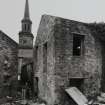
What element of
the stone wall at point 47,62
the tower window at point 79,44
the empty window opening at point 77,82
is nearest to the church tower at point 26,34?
the stone wall at point 47,62

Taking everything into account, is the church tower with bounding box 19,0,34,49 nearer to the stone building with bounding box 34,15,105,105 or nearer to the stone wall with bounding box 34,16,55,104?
the stone wall with bounding box 34,16,55,104

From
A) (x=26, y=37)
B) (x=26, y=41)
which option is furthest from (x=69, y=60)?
(x=26, y=37)

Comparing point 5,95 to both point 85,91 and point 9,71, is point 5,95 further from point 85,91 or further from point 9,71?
point 85,91

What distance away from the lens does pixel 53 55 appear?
31.4 ft

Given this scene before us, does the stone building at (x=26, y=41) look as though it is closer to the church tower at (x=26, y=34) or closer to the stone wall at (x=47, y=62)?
the church tower at (x=26, y=34)

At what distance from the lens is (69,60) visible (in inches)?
383

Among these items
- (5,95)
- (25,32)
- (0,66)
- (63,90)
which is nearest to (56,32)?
(63,90)

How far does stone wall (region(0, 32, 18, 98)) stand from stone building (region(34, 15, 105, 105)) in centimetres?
498

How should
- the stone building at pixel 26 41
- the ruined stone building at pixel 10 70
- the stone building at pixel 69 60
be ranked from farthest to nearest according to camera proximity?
the stone building at pixel 26 41
the ruined stone building at pixel 10 70
the stone building at pixel 69 60

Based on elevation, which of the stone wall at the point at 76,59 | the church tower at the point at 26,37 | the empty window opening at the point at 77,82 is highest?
the church tower at the point at 26,37

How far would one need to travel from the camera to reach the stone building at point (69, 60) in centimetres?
945

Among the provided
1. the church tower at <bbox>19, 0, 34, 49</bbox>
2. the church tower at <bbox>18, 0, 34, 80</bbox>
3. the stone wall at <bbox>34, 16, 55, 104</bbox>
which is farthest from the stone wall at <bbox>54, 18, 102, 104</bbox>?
the church tower at <bbox>19, 0, 34, 49</bbox>

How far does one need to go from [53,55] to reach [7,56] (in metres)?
7.29

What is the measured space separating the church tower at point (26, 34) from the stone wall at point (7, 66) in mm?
15056
